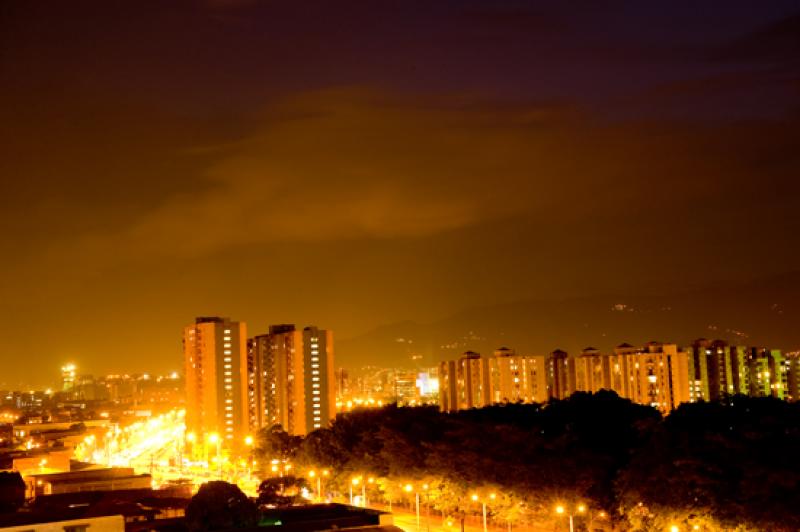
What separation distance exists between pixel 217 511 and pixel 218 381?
3589 cm

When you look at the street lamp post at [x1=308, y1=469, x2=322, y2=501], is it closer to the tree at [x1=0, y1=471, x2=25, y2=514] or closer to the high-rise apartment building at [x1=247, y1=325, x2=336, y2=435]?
the tree at [x1=0, y1=471, x2=25, y2=514]

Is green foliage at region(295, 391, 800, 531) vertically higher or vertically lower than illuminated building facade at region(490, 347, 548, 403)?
lower

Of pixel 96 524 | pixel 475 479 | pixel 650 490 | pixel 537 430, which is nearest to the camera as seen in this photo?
pixel 96 524

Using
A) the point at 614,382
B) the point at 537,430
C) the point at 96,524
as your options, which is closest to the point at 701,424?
the point at 537,430

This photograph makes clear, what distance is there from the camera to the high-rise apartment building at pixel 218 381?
168 ft

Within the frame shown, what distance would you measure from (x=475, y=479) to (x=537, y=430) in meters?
3.75

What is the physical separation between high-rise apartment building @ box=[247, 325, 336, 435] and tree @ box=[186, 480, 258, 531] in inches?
1280

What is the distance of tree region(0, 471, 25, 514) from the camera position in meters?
22.4

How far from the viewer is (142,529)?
17.5 metres

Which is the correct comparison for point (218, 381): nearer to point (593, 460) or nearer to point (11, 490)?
point (11, 490)

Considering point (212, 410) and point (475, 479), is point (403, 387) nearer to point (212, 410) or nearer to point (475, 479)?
point (212, 410)

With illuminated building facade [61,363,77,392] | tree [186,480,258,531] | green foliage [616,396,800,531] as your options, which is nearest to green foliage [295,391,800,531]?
green foliage [616,396,800,531]

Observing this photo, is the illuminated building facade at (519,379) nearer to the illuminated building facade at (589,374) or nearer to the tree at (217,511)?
the illuminated building facade at (589,374)

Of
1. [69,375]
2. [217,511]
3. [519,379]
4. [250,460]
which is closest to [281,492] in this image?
[217,511]
